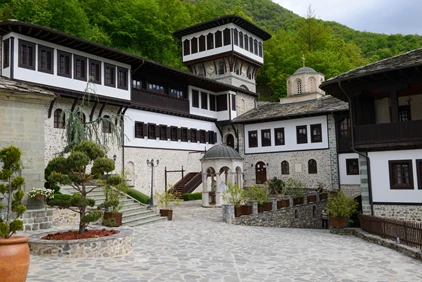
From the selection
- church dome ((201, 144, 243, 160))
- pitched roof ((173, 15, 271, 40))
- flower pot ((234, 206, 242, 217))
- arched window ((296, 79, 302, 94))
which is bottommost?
flower pot ((234, 206, 242, 217))

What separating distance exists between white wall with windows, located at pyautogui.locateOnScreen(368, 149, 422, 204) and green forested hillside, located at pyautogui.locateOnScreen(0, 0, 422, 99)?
77.6ft

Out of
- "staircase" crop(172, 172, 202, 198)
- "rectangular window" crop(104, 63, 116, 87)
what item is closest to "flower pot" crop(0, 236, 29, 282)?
"rectangular window" crop(104, 63, 116, 87)

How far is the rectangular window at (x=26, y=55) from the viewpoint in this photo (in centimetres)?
1672

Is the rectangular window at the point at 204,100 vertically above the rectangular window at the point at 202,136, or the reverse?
the rectangular window at the point at 204,100

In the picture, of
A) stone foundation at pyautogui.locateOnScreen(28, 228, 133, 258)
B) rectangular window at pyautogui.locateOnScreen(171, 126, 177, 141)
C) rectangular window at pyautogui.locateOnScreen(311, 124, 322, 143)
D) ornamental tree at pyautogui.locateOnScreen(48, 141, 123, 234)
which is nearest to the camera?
stone foundation at pyautogui.locateOnScreen(28, 228, 133, 258)

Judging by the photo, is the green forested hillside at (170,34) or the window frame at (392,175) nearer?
the window frame at (392,175)

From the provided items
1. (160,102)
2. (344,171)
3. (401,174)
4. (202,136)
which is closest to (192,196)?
(202,136)

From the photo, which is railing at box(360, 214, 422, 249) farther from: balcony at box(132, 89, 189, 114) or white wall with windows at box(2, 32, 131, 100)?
balcony at box(132, 89, 189, 114)

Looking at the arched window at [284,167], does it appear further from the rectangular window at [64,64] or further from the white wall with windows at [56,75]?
the rectangular window at [64,64]

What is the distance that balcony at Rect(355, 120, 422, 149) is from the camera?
1455 cm

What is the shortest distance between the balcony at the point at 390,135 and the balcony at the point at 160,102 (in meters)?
12.4

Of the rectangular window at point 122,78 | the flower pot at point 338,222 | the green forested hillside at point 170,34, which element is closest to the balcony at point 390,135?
the flower pot at point 338,222

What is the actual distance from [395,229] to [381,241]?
2.06ft

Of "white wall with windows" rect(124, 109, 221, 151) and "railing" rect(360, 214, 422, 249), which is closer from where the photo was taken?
"railing" rect(360, 214, 422, 249)
